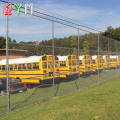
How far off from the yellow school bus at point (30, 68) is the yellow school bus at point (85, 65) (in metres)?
3.51

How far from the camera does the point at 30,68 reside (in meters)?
9.79

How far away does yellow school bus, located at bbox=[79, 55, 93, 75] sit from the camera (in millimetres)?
14078

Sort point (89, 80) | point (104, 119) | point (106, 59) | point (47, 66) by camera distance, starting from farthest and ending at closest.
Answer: point (106, 59) < point (89, 80) < point (47, 66) < point (104, 119)

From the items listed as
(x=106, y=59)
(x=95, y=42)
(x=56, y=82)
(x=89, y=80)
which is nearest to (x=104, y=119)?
(x=56, y=82)

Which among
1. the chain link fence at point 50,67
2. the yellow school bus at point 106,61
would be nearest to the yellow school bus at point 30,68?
the chain link fence at point 50,67

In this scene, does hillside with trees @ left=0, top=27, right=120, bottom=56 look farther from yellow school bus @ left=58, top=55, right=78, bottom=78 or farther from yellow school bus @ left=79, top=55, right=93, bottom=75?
yellow school bus @ left=79, top=55, right=93, bottom=75

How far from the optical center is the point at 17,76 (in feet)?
27.5

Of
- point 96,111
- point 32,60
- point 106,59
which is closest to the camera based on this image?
Result: point 96,111

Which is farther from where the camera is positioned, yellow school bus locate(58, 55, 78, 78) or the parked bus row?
yellow school bus locate(58, 55, 78, 78)

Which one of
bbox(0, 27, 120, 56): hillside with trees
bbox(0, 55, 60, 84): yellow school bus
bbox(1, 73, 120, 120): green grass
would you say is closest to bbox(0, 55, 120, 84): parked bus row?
bbox(0, 55, 60, 84): yellow school bus

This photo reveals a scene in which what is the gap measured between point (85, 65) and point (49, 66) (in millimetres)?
Answer: 4460

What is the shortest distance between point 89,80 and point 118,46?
28.6 feet

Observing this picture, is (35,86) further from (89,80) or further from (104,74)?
(104,74)

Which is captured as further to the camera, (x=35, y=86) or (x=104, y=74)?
(x=104, y=74)
